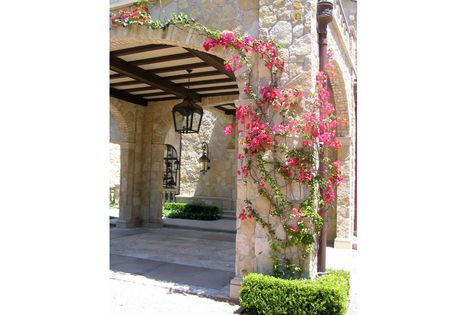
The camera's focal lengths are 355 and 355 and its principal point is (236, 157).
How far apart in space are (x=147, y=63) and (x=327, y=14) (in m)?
3.29

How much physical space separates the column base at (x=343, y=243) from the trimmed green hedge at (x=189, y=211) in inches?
207

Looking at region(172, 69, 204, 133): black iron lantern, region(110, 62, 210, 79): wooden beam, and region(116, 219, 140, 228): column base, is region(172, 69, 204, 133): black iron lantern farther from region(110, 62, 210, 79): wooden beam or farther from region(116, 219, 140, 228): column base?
region(116, 219, 140, 228): column base

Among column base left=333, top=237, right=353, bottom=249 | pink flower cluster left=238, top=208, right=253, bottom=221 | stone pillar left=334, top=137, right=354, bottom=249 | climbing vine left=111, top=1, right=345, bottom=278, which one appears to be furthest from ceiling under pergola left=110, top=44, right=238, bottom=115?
column base left=333, top=237, right=353, bottom=249

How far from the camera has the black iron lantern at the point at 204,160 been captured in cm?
1212

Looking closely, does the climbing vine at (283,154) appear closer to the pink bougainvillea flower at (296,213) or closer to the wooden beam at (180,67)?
the pink bougainvillea flower at (296,213)

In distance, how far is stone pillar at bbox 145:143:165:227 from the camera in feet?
30.2

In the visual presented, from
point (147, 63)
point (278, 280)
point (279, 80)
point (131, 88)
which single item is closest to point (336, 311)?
point (278, 280)

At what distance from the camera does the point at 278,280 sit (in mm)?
3510

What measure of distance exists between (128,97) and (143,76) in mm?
2229

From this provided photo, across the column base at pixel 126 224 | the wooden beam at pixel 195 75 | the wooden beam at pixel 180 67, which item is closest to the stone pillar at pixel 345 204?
the wooden beam at pixel 195 75

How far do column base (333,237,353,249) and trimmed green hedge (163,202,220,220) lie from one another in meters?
5.27

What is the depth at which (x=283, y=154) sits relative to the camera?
3.81 meters

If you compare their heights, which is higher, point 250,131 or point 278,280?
point 250,131
